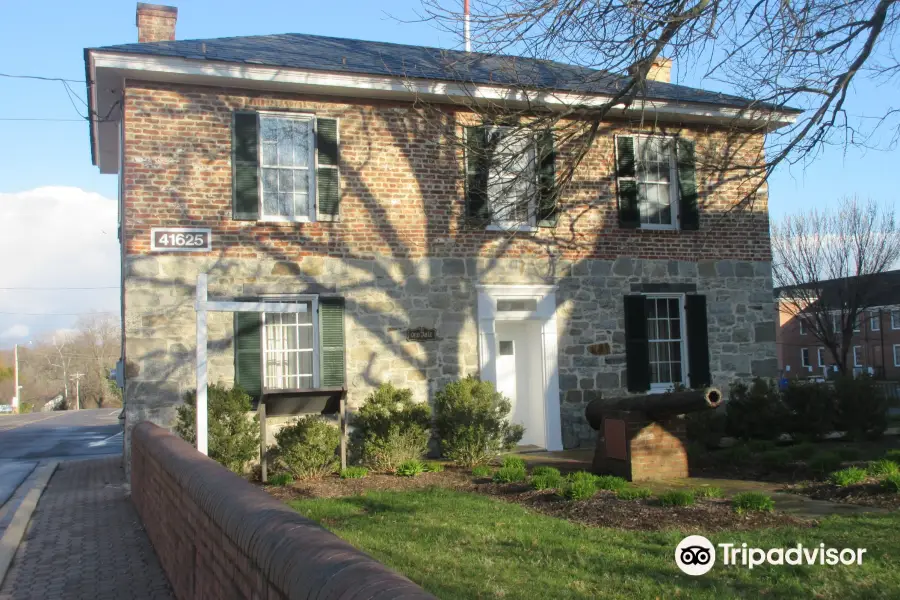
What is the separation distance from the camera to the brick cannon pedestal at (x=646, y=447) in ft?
32.5

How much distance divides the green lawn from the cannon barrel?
7.05 ft

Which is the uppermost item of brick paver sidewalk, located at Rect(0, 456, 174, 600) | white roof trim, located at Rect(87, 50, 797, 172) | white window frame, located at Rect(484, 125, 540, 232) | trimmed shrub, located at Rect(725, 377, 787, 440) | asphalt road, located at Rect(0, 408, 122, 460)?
white roof trim, located at Rect(87, 50, 797, 172)

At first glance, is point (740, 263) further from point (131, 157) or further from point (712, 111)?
point (131, 157)

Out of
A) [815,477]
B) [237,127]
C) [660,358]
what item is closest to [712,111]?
[660,358]

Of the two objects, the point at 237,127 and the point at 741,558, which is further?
the point at 237,127

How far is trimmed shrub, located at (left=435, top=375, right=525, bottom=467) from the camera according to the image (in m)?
11.7

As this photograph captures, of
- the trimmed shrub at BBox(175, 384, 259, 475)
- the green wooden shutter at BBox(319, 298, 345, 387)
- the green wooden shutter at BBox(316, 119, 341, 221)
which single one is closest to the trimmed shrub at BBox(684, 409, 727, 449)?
the green wooden shutter at BBox(319, 298, 345, 387)

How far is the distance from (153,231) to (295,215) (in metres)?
2.05

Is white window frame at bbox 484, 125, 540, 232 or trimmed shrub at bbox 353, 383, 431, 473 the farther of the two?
white window frame at bbox 484, 125, 540, 232

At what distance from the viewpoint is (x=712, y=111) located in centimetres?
1456

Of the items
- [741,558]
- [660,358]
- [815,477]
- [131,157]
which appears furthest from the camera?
[660,358]

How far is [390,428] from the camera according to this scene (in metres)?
11.8

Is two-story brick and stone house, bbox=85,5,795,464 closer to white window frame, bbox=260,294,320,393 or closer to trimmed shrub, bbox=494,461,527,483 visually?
white window frame, bbox=260,294,320,393

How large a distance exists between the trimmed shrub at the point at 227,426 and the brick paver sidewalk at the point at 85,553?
1190mm
